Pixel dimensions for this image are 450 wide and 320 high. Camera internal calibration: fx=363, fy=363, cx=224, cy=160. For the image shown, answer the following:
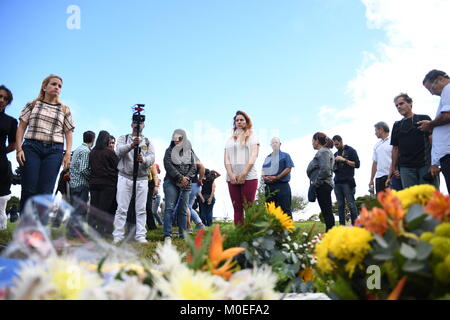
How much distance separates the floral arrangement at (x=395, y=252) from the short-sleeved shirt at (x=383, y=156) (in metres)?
5.65

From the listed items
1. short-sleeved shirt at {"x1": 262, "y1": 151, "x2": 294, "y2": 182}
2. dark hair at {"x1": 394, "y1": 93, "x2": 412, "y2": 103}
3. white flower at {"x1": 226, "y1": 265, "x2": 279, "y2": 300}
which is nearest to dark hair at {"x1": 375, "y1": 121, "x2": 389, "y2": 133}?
dark hair at {"x1": 394, "y1": 93, "x2": 412, "y2": 103}

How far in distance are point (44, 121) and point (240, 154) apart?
2.47 meters

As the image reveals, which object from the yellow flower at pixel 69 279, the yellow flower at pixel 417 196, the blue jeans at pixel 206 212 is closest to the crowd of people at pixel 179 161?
the yellow flower at pixel 417 196

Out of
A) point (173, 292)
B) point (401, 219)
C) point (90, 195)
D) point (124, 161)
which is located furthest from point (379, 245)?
point (90, 195)

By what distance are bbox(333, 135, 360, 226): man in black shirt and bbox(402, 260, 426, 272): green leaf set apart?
21.2 feet

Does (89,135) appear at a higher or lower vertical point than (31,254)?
higher

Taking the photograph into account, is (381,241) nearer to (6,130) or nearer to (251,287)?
(251,287)

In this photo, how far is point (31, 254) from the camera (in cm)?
81

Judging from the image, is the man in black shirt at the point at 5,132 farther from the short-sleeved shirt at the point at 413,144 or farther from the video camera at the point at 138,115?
the short-sleeved shirt at the point at 413,144

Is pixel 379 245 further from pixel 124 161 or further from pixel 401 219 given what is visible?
pixel 124 161

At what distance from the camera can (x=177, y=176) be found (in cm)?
595

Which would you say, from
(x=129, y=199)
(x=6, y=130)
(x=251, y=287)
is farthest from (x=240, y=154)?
(x=251, y=287)
